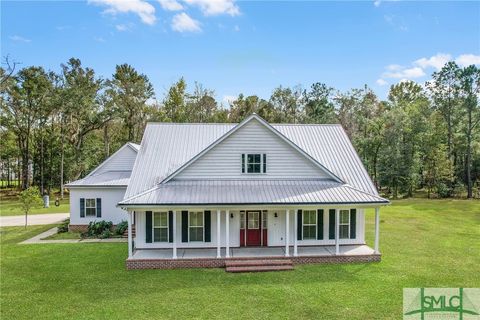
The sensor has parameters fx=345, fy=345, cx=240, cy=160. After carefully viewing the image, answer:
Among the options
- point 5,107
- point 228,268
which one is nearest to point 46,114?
point 5,107

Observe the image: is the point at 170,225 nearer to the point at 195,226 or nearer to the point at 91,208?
the point at 195,226

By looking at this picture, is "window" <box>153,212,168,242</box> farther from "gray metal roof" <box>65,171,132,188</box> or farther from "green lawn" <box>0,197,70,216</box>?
"green lawn" <box>0,197,70,216</box>

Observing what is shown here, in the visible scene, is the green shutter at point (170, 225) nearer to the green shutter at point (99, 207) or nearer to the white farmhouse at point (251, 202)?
the white farmhouse at point (251, 202)

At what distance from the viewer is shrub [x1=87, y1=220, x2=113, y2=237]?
20578 millimetres

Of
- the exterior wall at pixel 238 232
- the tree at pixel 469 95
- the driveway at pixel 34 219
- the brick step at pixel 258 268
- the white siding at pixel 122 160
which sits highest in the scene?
the tree at pixel 469 95

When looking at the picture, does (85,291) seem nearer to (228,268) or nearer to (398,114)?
(228,268)

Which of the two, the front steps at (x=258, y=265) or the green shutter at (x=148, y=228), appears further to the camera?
the green shutter at (x=148, y=228)

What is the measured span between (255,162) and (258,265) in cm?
513

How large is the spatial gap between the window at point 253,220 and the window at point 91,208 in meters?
11.1

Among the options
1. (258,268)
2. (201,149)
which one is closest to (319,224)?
(258,268)

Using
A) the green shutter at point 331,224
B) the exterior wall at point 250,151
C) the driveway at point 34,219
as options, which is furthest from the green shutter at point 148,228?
the driveway at point 34,219

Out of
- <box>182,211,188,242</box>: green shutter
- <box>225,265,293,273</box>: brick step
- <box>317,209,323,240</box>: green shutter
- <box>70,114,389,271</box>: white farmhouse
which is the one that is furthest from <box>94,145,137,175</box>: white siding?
<box>317,209,323,240</box>: green shutter

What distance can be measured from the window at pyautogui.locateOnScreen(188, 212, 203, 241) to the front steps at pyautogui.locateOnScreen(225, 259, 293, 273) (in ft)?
7.72

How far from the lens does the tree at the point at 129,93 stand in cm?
4406
